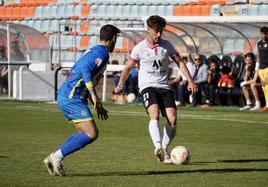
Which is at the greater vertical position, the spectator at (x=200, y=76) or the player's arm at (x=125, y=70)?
the player's arm at (x=125, y=70)

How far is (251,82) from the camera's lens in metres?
26.1

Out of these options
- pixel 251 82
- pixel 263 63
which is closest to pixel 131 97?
pixel 251 82

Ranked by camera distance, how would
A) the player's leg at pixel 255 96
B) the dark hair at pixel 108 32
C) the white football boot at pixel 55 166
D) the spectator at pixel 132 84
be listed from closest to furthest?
the white football boot at pixel 55 166 → the dark hair at pixel 108 32 → the player's leg at pixel 255 96 → the spectator at pixel 132 84

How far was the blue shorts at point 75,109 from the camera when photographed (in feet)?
37.0

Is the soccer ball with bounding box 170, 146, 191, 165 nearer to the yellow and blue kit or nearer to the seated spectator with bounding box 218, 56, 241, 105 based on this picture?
the yellow and blue kit

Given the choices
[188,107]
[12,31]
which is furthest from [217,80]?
[12,31]

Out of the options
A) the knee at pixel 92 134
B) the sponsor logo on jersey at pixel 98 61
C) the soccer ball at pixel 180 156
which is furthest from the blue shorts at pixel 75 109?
the soccer ball at pixel 180 156

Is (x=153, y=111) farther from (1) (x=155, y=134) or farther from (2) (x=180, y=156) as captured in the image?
(2) (x=180, y=156)

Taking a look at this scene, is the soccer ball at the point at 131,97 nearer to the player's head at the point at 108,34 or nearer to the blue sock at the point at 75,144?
the player's head at the point at 108,34

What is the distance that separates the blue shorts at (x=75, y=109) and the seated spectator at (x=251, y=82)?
592 inches

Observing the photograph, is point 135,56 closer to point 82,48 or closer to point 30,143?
point 30,143

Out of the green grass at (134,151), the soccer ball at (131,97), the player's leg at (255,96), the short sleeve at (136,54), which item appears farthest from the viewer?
the soccer ball at (131,97)

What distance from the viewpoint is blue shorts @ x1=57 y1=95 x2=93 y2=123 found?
11273 millimetres

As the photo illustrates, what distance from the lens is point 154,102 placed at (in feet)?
43.2
